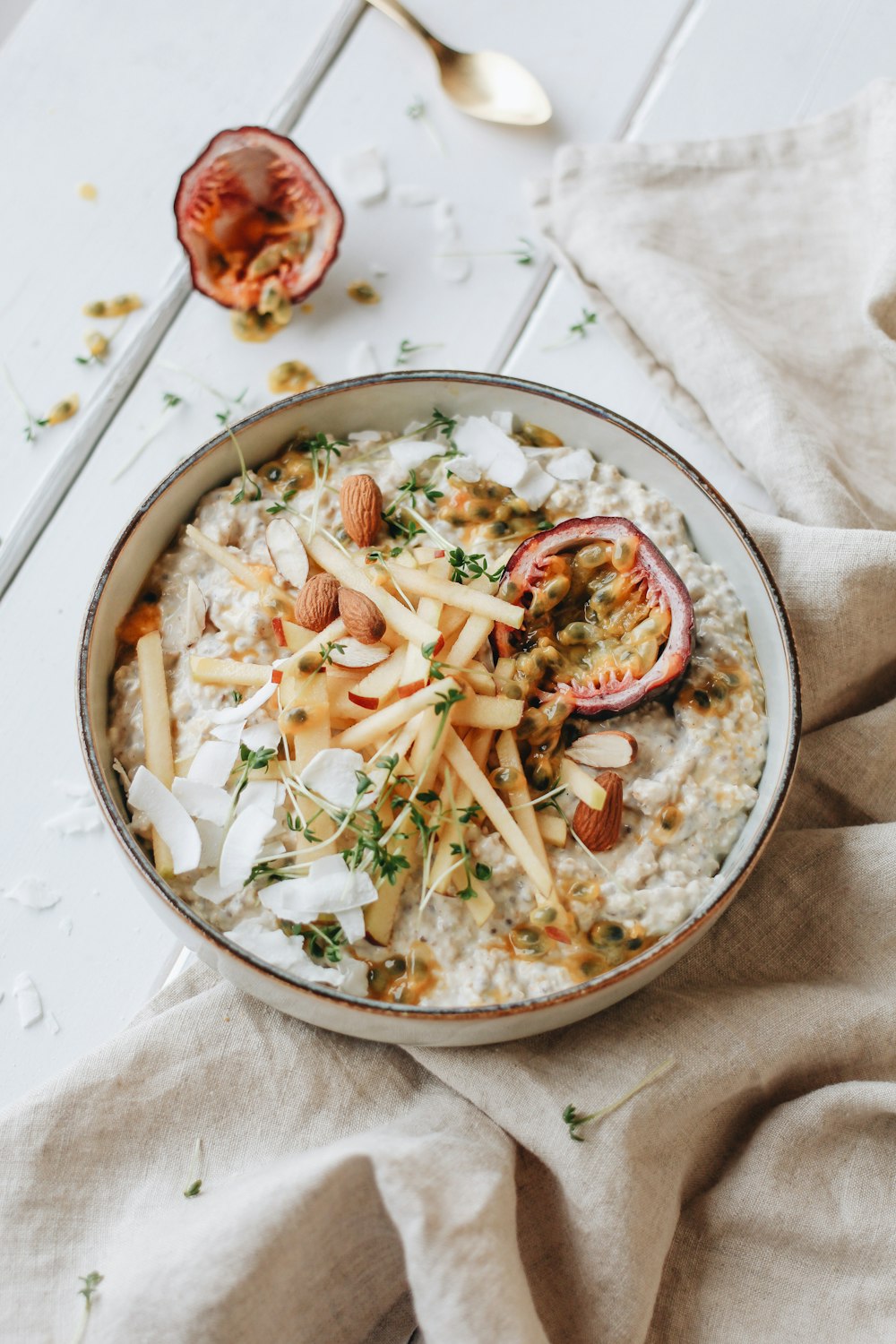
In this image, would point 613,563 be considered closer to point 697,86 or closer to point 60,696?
point 60,696

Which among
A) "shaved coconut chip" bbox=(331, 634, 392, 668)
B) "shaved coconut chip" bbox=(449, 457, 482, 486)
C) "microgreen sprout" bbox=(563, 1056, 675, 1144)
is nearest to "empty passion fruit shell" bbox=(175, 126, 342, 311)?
"shaved coconut chip" bbox=(449, 457, 482, 486)

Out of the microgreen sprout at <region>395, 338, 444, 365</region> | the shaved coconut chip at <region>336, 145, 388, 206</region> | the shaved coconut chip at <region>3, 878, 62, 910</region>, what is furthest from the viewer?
the shaved coconut chip at <region>336, 145, 388, 206</region>

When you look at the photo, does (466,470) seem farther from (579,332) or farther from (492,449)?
(579,332)

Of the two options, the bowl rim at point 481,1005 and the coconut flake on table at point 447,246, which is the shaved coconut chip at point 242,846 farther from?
the coconut flake on table at point 447,246

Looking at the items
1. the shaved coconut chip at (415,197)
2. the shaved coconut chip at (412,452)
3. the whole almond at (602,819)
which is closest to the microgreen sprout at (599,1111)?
the whole almond at (602,819)

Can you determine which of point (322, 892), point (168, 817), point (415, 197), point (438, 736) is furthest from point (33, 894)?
point (415, 197)

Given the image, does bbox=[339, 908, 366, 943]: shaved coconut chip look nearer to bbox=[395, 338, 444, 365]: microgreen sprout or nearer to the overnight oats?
the overnight oats
